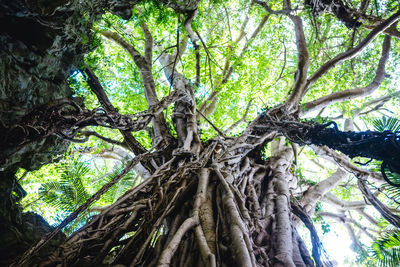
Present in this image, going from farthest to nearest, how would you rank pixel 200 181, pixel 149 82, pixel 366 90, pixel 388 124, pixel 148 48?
pixel 148 48 < pixel 366 90 < pixel 149 82 < pixel 200 181 < pixel 388 124

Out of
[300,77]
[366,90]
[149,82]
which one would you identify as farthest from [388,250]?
[149,82]

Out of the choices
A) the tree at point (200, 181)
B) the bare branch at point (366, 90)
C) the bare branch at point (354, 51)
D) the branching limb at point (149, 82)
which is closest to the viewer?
the tree at point (200, 181)

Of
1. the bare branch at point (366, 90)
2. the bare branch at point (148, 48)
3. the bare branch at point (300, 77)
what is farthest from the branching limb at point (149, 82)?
the bare branch at point (366, 90)

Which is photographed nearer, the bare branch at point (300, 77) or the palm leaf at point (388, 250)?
the palm leaf at point (388, 250)

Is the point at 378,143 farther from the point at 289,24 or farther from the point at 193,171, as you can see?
the point at 289,24

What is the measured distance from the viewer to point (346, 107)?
5.77 m

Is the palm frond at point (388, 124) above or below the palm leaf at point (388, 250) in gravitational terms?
above

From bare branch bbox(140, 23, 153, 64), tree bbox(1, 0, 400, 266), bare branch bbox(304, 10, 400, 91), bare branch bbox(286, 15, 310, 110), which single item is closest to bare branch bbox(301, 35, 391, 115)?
tree bbox(1, 0, 400, 266)

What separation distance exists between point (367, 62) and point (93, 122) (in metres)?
6.69

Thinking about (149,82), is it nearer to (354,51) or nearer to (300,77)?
(300,77)

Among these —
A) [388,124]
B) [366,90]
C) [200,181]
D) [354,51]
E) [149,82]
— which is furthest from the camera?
[366,90]

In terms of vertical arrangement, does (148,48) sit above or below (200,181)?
above

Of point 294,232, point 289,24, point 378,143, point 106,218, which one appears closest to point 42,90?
point 106,218

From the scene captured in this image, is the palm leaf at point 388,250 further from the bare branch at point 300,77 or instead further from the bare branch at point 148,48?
the bare branch at point 148,48
